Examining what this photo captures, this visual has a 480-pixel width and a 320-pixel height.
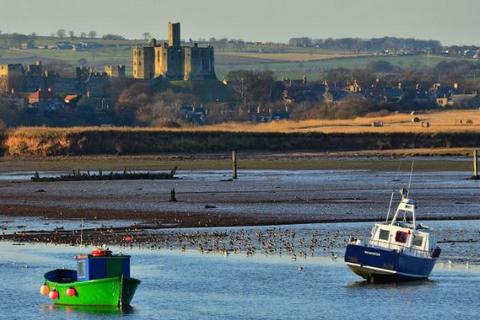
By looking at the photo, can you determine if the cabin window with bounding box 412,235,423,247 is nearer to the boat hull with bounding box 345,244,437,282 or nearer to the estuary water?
the boat hull with bounding box 345,244,437,282

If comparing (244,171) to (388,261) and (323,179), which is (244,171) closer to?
(323,179)

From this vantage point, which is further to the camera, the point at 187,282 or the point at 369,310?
the point at 187,282

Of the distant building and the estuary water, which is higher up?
the estuary water

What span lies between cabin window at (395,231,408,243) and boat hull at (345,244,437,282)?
2.39 feet

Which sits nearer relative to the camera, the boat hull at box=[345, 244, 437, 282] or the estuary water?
the estuary water

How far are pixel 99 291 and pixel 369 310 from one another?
6.27 meters

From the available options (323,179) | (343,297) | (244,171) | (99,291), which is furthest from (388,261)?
(244,171)

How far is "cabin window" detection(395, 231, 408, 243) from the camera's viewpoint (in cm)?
4206

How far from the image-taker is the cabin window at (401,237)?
138 ft

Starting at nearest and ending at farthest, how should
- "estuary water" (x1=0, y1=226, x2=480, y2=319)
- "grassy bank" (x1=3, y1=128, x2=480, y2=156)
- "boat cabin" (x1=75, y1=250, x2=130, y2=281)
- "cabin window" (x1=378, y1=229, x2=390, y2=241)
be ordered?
"estuary water" (x1=0, y1=226, x2=480, y2=319) < "boat cabin" (x1=75, y1=250, x2=130, y2=281) < "cabin window" (x1=378, y1=229, x2=390, y2=241) < "grassy bank" (x1=3, y1=128, x2=480, y2=156)

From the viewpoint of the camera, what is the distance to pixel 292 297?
3919 cm

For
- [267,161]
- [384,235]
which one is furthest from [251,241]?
[267,161]

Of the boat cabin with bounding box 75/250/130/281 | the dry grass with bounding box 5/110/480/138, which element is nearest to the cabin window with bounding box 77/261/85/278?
the boat cabin with bounding box 75/250/130/281

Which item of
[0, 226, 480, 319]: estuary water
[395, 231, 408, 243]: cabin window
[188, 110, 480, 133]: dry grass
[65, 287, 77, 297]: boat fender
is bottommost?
[188, 110, 480, 133]: dry grass
